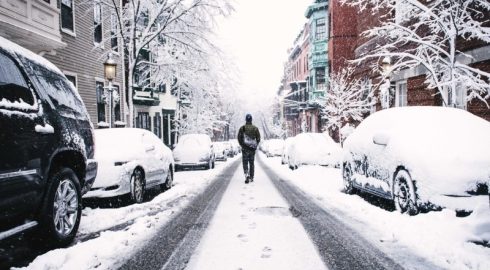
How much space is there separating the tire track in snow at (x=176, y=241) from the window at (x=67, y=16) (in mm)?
10950

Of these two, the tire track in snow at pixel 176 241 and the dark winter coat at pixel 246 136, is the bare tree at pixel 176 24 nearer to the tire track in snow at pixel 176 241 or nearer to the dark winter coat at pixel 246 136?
the dark winter coat at pixel 246 136

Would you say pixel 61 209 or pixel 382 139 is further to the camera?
pixel 382 139

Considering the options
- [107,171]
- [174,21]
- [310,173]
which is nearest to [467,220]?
[107,171]

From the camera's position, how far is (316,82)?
37.5 meters

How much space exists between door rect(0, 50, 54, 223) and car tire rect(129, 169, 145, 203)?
361cm

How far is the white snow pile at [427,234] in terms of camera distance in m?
4.23

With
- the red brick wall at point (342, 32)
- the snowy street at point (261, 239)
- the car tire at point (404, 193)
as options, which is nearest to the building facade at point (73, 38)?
the snowy street at point (261, 239)

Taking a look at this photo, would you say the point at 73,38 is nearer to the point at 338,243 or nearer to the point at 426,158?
the point at 426,158

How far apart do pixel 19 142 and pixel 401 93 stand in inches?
656

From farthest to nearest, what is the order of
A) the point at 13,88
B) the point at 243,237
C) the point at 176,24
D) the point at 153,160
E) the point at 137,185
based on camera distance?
1. the point at 176,24
2. the point at 153,160
3. the point at 137,185
4. the point at 243,237
5. the point at 13,88

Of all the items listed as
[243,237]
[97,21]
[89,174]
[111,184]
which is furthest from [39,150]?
[97,21]

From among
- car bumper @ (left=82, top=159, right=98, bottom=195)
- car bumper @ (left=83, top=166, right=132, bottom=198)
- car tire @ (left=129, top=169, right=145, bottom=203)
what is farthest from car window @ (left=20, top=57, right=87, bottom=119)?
car tire @ (left=129, top=169, right=145, bottom=203)

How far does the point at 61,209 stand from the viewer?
16.1ft

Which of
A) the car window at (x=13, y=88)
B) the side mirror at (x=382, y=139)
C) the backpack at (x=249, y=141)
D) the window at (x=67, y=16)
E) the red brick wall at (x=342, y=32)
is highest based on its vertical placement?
the red brick wall at (x=342, y=32)
